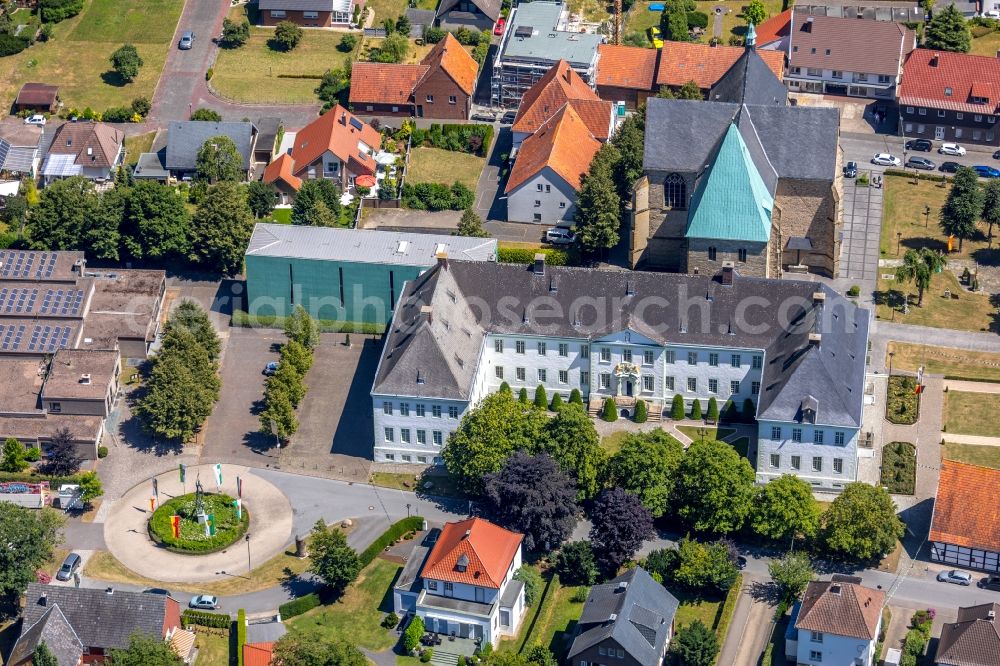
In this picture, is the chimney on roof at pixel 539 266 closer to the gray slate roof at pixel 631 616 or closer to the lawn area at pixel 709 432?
the lawn area at pixel 709 432

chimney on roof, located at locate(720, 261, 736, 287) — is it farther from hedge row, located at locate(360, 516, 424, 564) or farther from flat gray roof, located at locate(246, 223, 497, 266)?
hedge row, located at locate(360, 516, 424, 564)

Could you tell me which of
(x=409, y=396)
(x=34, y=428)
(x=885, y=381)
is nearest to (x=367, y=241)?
(x=409, y=396)

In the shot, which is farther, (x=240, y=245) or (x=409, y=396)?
(x=240, y=245)

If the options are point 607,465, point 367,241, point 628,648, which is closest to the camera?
point 628,648

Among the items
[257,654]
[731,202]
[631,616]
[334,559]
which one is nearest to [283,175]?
[731,202]

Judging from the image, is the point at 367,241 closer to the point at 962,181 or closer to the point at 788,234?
the point at 788,234
